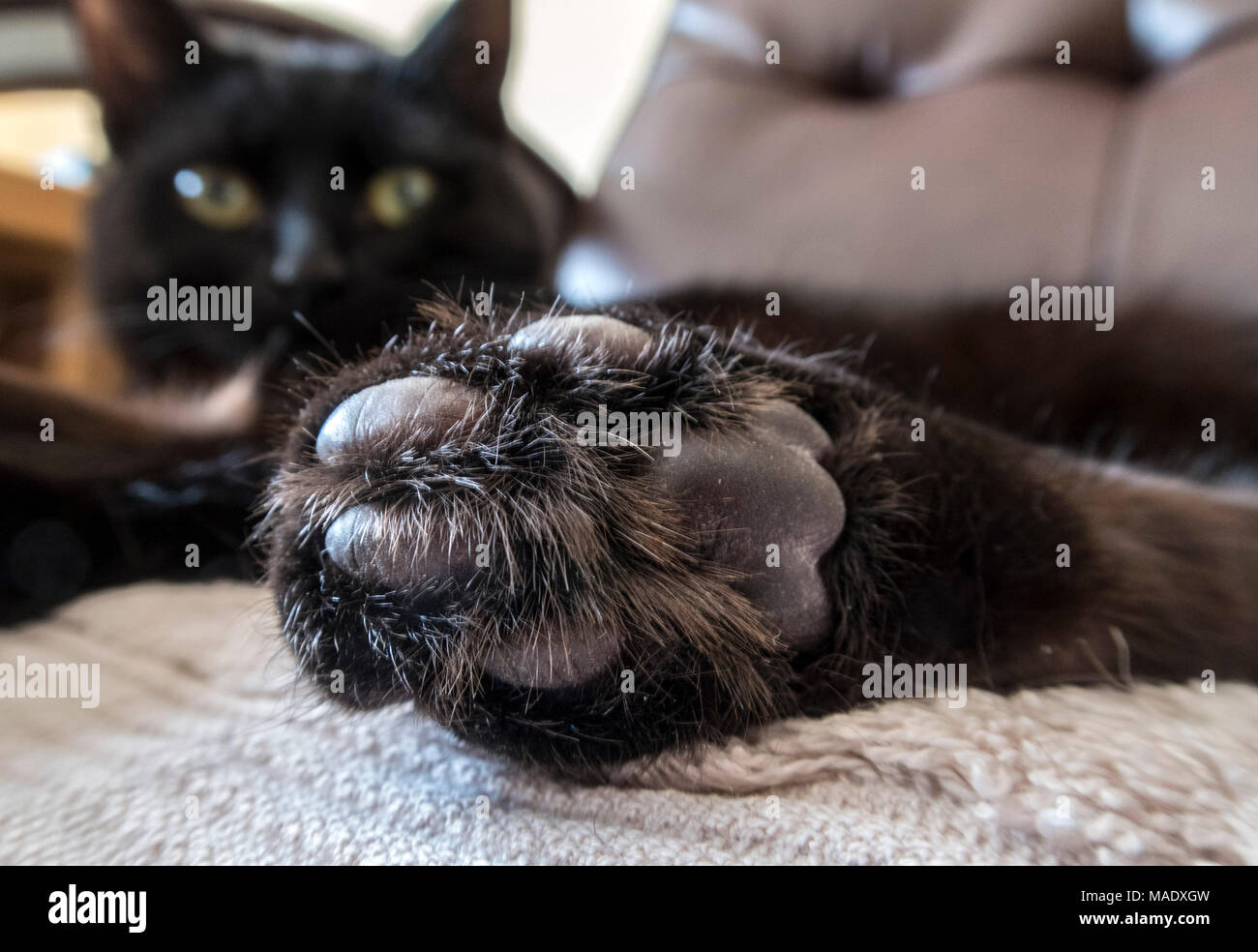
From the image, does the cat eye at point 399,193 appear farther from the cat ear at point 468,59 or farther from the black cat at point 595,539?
the black cat at point 595,539

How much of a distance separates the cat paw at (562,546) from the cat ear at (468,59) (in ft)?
2.50

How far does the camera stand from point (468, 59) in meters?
0.94

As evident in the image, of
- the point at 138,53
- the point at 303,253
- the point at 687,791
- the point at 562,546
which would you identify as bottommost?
the point at 687,791

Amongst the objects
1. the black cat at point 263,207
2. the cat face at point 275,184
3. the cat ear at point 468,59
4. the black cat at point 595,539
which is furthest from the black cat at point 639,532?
the cat ear at point 468,59

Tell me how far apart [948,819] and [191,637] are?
1.43ft

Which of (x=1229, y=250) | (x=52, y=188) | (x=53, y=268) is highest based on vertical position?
(x=52, y=188)

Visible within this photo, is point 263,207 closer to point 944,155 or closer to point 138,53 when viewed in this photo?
point 138,53

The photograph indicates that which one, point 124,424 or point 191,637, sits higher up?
point 124,424

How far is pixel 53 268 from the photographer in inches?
61.8

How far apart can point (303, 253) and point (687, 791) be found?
658mm

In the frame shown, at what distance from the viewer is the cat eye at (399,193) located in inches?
33.3

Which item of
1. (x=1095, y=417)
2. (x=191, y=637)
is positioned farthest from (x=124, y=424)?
(x=1095, y=417)

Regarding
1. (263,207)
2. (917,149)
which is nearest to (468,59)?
(263,207)
